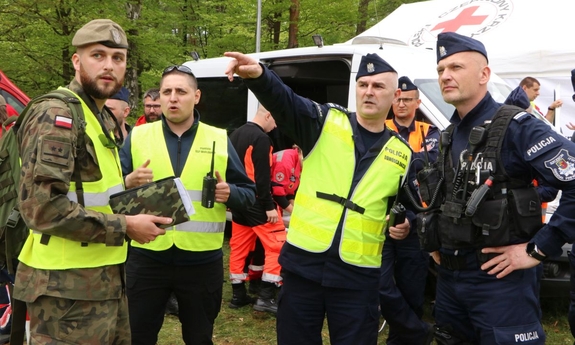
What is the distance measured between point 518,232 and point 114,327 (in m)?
1.98

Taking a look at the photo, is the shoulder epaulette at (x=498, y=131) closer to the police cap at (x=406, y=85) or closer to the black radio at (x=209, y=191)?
the black radio at (x=209, y=191)

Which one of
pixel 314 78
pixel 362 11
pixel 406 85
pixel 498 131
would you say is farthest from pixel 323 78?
pixel 362 11

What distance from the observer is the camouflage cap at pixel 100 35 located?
2592mm

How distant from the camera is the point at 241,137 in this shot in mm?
5449

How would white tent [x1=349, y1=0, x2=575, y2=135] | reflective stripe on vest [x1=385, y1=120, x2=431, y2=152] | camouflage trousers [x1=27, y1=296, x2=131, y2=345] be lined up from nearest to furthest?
1. camouflage trousers [x1=27, y1=296, x2=131, y2=345]
2. reflective stripe on vest [x1=385, y1=120, x2=431, y2=152]
3. white tent [x1=349, y1=0, x2=575, y2=135]

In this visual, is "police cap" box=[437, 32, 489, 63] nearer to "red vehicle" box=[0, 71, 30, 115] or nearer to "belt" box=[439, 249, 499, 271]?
"belt" box=[439, 249, 499, 271]

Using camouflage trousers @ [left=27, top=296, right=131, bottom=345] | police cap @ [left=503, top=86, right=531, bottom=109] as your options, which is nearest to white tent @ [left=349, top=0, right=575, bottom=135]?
police cap @ [left=503, top=86, right=531, bottom=109]

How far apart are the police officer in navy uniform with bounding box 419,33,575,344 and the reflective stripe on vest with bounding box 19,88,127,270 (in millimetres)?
1662

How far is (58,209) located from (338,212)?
54.4 inches

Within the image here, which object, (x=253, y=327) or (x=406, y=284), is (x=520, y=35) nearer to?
(x=406, y=284)

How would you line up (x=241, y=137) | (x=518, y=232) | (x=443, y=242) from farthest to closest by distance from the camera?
(x=241, y=137) → (x=443, y=242) → (x=518, y=232)

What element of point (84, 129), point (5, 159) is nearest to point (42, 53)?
point (5, 159)

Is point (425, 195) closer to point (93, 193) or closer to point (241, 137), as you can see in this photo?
point (93, 193)

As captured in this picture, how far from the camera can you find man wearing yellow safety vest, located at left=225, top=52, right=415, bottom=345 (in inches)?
116
